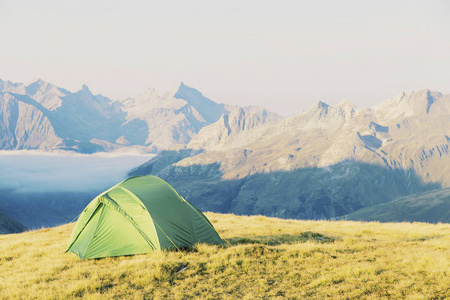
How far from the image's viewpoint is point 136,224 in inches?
779

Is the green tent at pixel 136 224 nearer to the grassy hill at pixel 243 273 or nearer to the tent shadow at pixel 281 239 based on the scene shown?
the grassy hill at pixel 243 273

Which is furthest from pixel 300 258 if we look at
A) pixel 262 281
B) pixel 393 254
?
pixel 393 254

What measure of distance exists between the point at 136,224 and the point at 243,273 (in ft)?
24.9

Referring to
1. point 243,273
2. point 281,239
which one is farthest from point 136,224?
point 281,239

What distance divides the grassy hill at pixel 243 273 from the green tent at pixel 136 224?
89 centimetres

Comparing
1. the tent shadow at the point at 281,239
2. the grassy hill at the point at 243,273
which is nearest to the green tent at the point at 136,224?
the grassy hill at the point at 243,273

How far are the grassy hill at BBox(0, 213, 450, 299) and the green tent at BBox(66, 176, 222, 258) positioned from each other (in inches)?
35.2

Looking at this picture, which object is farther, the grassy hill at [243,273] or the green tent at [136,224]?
the green tent at [136,224]

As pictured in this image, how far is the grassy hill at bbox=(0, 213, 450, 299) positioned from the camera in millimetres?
13086

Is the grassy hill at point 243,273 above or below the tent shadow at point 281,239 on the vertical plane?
above

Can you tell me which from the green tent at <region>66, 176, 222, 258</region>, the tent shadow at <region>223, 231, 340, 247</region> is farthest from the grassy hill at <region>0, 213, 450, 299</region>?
the tent shadow at <region>223, 231, 340, 247</region>

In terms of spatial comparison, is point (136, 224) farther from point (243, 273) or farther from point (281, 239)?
point (281, 239)

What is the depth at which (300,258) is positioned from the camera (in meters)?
16.9

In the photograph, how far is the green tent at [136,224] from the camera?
63.1ft
